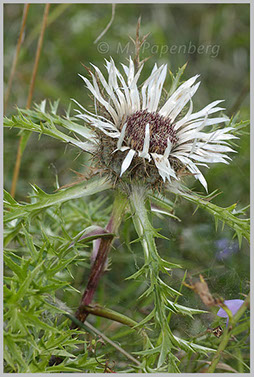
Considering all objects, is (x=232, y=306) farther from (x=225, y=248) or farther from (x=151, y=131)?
(x=151, y=131)

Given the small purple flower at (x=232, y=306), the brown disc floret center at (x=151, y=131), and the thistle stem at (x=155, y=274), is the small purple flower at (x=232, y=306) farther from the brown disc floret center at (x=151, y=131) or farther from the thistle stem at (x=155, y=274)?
the brown disc floret center at (x=151, y=131)

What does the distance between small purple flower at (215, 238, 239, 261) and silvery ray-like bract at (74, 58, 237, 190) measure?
0.28 metres

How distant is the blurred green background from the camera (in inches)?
52.1

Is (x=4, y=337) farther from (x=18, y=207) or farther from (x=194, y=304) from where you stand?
(x=194, y=304)

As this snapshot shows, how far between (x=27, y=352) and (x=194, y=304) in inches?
18.0

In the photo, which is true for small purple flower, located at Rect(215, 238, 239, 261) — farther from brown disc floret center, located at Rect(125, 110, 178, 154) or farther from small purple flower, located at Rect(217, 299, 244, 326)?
brown disc floret center, located at Rect(125, 110, 178, 154)

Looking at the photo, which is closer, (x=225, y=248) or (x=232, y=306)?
(x=232, y=306)

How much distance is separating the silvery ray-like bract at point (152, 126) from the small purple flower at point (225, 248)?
28 centimetres

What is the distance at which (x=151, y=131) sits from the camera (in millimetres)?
1169

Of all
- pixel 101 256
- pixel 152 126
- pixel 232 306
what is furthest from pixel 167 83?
pixel 232 306

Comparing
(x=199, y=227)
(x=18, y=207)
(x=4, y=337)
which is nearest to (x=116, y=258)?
(x=199, y=227)

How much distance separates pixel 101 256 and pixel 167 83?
96 centimetres

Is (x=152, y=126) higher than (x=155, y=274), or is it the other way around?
(x=152, y=126)

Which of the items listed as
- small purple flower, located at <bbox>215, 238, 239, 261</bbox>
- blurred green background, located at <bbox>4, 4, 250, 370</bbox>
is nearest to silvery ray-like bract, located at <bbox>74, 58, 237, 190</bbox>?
blurred green background, located at <bbox>4, 4, 250, 370</bbox>
